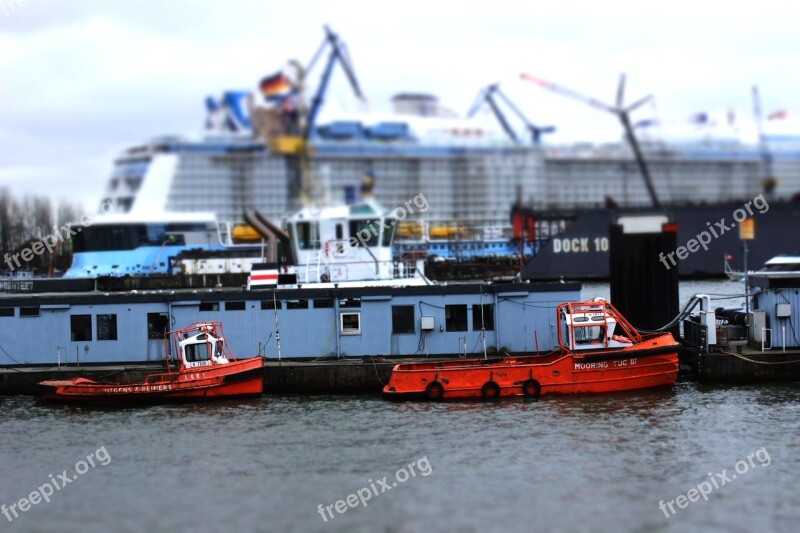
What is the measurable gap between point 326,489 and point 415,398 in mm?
7840

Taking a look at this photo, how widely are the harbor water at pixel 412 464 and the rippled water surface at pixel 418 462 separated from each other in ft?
0.19

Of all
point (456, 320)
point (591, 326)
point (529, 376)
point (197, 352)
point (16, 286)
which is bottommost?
point (529, 376)

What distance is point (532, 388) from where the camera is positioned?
92.9 feet

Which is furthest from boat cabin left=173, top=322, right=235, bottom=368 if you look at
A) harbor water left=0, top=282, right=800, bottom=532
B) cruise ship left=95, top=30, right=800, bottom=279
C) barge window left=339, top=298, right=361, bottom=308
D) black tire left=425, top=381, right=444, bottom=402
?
cruise ship left=95, top=30, right=800, bottom=279

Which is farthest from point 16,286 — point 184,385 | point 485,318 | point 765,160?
point 765,160

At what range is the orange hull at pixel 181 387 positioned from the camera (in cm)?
2898

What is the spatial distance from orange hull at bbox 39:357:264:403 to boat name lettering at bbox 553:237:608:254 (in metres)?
49.1

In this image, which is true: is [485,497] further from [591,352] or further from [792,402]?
[792,402]

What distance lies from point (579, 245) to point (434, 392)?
49.4m

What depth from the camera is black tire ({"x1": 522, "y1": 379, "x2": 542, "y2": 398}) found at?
2828 cm

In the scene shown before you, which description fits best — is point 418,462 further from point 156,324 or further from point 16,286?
point 16,286

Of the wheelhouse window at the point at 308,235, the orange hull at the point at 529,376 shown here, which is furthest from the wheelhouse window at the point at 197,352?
the wheelhouse window at the point at 308,235

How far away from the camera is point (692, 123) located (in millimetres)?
154625

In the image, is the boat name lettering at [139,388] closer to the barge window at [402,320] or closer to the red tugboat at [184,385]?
the red tugboat at [184,385]
